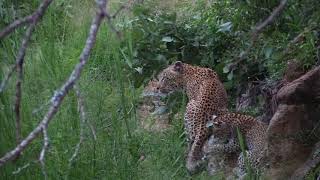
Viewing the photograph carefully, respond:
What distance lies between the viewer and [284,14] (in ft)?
10.2

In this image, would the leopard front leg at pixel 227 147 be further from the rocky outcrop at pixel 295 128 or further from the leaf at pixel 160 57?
the leaf at pixel 160 57

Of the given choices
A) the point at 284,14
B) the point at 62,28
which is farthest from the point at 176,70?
the point at 284,14

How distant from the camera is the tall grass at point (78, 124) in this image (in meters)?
3.17

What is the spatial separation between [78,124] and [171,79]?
4.90 ft

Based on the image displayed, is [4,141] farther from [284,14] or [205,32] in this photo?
[205,32]

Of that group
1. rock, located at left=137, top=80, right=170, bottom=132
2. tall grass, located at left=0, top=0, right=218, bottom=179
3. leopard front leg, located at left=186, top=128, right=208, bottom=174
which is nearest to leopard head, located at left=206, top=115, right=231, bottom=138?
leopard front leg, located at left=186, top=128, right=208, bottom=174

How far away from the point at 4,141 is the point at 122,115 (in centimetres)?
93

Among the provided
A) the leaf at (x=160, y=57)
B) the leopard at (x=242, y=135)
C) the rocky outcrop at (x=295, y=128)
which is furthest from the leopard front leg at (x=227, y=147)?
the leaf at (x=160, y=57)

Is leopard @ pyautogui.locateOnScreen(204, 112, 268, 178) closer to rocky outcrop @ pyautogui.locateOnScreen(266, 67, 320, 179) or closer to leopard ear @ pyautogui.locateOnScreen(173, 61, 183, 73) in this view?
rocky outcrop @ pyautogui.locateOnScreen(266, 67, 320, 179)

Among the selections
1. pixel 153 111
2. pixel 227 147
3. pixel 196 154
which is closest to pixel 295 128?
pixel 227 147

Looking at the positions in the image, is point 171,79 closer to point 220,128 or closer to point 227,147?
point 220,128

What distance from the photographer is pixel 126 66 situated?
506 cm

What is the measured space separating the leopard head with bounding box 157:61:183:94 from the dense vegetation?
168 mm

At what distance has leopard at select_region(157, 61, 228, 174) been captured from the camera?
14.1 ft
